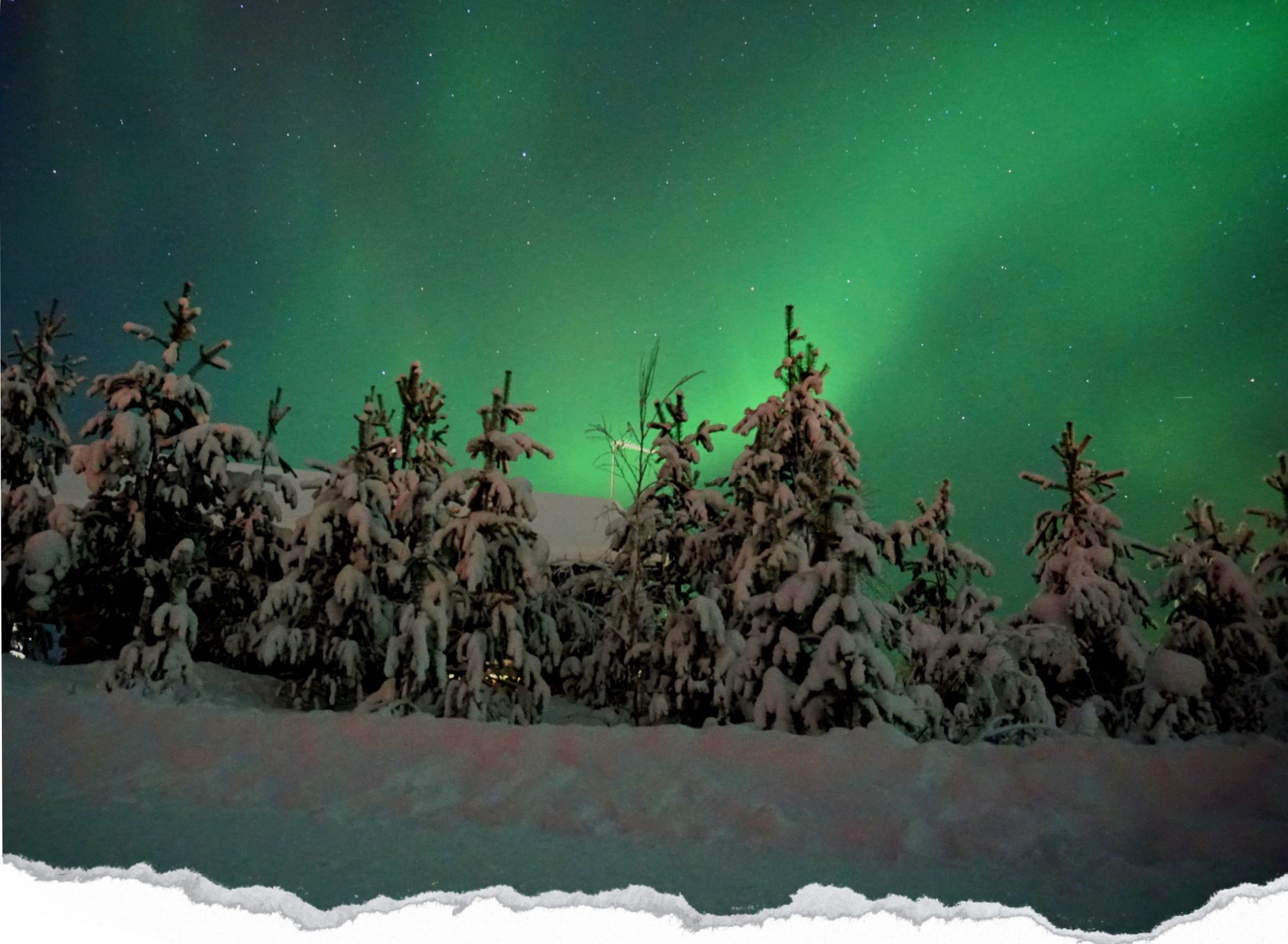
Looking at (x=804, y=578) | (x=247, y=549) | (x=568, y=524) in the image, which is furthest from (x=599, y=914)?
(x=568, y=524)

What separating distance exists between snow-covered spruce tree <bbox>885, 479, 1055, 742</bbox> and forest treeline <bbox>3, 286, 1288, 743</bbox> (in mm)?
75

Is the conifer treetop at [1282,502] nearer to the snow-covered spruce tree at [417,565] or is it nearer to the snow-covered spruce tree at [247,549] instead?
the snow-covered spruce tree at [417,565]

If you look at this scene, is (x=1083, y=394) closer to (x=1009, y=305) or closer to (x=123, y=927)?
(x=1009, y=305)

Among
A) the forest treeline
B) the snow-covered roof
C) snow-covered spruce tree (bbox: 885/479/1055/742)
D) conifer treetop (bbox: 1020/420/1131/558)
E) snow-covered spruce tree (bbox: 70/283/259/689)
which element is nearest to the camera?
the forest treeline

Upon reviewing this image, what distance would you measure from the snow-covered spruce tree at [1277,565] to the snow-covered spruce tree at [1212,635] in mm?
307

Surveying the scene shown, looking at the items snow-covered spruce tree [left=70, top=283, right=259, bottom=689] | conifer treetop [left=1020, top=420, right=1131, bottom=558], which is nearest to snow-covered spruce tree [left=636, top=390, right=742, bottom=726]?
conifer treetop [left=1020, top=420, right=1131, bottom=558]

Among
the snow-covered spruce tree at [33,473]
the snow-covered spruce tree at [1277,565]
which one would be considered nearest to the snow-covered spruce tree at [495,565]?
the snow-covered spruce tree at [33,473]

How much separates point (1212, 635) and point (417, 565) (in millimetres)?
13283

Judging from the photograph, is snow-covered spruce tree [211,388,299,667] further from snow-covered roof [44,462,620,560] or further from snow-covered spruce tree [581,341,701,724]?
snow-covered spruce tree [581,341,701,724]

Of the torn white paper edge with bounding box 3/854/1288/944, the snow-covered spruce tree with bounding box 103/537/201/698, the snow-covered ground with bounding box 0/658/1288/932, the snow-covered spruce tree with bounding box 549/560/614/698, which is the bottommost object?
the torn white paper edge with bounding box 3/854/1288/944

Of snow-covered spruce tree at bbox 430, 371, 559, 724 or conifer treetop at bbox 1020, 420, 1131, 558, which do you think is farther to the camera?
conifer treetop at bbox 1020, 420, 1131, 558

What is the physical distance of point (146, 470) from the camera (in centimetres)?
1361

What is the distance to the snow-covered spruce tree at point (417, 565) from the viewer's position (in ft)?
36.4

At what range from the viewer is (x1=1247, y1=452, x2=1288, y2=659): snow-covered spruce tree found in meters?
8.73
